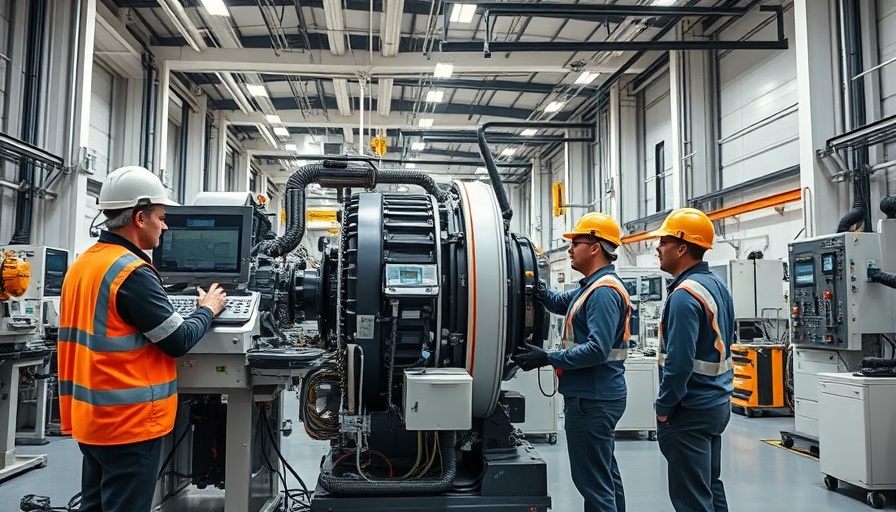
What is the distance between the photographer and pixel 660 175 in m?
10.2

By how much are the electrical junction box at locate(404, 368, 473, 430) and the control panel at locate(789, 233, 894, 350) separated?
13.1 feet

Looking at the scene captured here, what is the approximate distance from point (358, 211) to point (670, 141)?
847cm

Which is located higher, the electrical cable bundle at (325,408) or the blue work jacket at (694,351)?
the blue work jacket at (694,351)

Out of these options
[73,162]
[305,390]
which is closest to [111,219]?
[305,390]

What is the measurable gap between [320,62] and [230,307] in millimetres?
7169

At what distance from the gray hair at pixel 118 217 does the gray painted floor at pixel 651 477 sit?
107 inches

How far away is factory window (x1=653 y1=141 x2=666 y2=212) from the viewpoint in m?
10.4

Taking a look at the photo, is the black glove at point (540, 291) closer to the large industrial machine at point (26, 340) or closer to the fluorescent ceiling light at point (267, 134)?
the large industrial machine at point (26, 340)

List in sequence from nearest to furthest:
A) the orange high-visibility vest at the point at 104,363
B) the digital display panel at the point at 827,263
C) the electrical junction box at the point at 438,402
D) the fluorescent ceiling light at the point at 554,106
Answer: the orange high-visibility vest at the point at 104,363
the electrical junction box at the point at 438,402
the digital display panel at the point at 827,263
the fluorescent ceiling light at the point at 554,106

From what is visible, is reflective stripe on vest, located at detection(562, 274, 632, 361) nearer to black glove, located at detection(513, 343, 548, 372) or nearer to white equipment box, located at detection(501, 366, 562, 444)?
black glove, located at detection(513, 343, 548, 372)

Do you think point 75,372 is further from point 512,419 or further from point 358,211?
point 512,419

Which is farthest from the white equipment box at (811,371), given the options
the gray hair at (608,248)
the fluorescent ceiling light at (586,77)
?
the fluorescent ceiling light at (586,77)

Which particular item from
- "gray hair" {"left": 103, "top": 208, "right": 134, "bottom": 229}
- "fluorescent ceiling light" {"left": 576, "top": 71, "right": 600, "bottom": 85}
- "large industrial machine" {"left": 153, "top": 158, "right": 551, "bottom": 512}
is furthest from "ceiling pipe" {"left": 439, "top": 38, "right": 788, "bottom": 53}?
"gray hair" {"left": 103, "top": 208, "right": 134, "bottom": 229}

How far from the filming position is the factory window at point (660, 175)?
10359 mm
